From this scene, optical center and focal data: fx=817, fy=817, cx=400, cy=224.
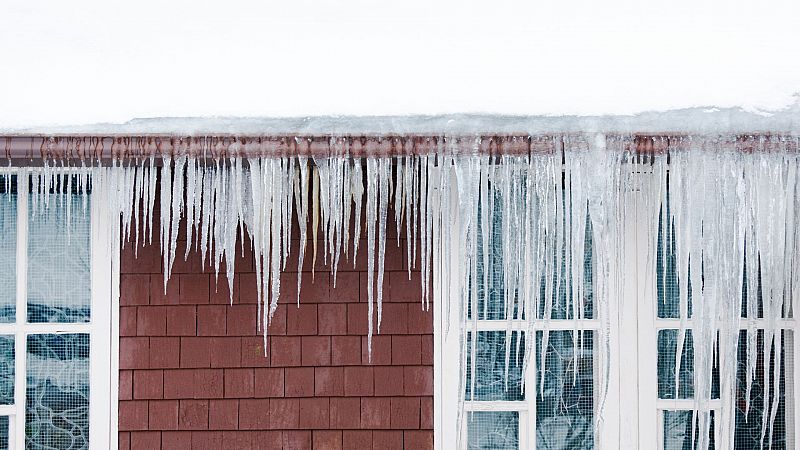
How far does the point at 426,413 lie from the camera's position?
4.14 m

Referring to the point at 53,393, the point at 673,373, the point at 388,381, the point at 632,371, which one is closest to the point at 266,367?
the point at 388,381

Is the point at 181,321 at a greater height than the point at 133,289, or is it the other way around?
the point at 133,289

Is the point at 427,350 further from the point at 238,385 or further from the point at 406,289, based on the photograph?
the point at 238,385

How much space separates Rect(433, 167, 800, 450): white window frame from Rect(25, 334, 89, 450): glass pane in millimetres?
1836

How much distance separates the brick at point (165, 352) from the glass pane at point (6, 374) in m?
0.70

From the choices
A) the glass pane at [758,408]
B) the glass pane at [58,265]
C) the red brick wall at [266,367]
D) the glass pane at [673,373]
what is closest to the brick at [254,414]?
the red brick wall at [266,367]

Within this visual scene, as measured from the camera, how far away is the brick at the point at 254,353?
4.19 meters

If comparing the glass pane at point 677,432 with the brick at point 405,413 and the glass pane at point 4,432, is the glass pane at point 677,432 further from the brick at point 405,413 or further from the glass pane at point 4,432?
the glass pane at point 4,432

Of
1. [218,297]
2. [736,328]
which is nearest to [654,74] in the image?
[736,328]

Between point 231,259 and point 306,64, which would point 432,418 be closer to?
point 231,259

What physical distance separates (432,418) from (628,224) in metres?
1.39

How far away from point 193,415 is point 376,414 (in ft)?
3.07

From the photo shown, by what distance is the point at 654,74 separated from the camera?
3713mm

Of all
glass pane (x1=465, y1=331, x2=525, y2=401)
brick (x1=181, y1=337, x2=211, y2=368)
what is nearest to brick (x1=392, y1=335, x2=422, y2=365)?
glass pane (x1=465, y1=331, x2=525, y2=401)
